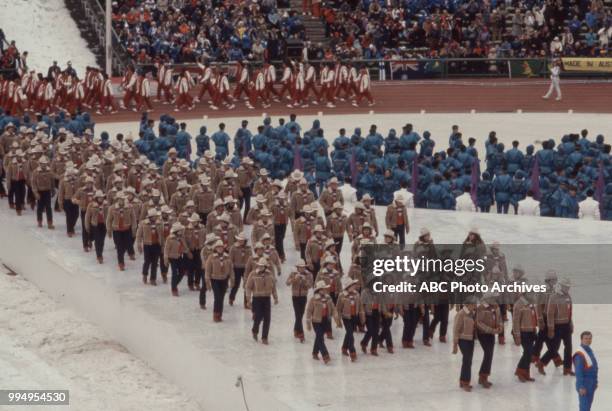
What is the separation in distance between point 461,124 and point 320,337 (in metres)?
20.3

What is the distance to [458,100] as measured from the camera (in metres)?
43.4

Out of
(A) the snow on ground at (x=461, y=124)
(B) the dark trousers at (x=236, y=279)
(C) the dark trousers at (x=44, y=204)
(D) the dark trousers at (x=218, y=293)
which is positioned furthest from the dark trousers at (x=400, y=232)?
(A) the snow on ground at (x=461, y=124)

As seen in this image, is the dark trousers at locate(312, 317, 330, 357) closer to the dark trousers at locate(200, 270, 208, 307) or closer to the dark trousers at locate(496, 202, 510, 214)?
the dark trousers at locate(200, 270, 208, 307)

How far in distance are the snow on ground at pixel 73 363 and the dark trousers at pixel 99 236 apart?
1.22 meters

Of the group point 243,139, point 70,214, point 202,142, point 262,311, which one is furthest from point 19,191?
point 262,311

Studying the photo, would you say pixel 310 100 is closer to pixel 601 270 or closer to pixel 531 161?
pixel 531 161

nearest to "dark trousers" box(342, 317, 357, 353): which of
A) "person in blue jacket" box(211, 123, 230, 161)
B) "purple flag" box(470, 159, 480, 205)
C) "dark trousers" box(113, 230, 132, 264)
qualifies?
"dark trousers" box(113, 230, 132, 264)

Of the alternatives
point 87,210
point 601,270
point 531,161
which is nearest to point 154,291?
point 87,210

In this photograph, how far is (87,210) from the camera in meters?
25.3

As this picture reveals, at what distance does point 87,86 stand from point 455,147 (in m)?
14.0

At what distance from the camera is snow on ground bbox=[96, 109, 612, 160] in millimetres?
37250

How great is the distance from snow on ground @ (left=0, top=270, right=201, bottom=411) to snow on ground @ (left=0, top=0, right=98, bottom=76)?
70.5 ft

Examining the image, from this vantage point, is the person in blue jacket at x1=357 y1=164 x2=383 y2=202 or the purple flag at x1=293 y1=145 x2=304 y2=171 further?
the purple flag at x1=293 y1=145 x2=304 y2=171

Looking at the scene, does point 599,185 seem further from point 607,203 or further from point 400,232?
point 400,232
